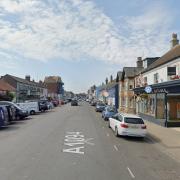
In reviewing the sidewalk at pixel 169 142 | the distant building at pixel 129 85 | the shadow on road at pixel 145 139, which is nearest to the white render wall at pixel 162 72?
the sidewalk at pixel 169 142

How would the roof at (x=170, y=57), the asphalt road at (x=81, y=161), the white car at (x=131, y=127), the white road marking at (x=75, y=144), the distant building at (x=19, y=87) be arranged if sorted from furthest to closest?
the distant building at (x=19, y=87) < the roof at (x=170, y=57) < the white car at (x=131, y=127) < the white road marking at (x=75, y=144) < the asphalt road at (x=81, y=161)

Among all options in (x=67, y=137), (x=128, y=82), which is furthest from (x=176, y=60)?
(x=128, y=82)

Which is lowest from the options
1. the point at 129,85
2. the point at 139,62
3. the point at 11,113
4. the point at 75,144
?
the point at 75,144

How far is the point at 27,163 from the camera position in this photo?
11.7 m

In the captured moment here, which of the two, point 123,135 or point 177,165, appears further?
point 123,135

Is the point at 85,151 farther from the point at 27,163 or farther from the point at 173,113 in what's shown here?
→ the point at 173,113

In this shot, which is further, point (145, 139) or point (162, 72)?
point (162, 72)

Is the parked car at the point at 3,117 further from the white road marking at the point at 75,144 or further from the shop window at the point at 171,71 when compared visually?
the shop window at the point at 171,71

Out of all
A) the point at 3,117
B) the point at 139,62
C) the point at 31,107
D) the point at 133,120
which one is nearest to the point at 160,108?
the point at 133,120

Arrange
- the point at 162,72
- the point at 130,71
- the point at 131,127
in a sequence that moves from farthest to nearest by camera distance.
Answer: the point at 130,71, the point at 162,72, the point at 131,127

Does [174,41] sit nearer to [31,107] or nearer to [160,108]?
[160,108]

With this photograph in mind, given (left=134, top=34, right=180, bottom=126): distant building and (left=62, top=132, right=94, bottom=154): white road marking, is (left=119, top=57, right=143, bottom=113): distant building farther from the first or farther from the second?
(left=62, top=132, right=94, bottom=154): white road marking

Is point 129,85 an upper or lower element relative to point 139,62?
lower

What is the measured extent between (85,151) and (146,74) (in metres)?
27.1
